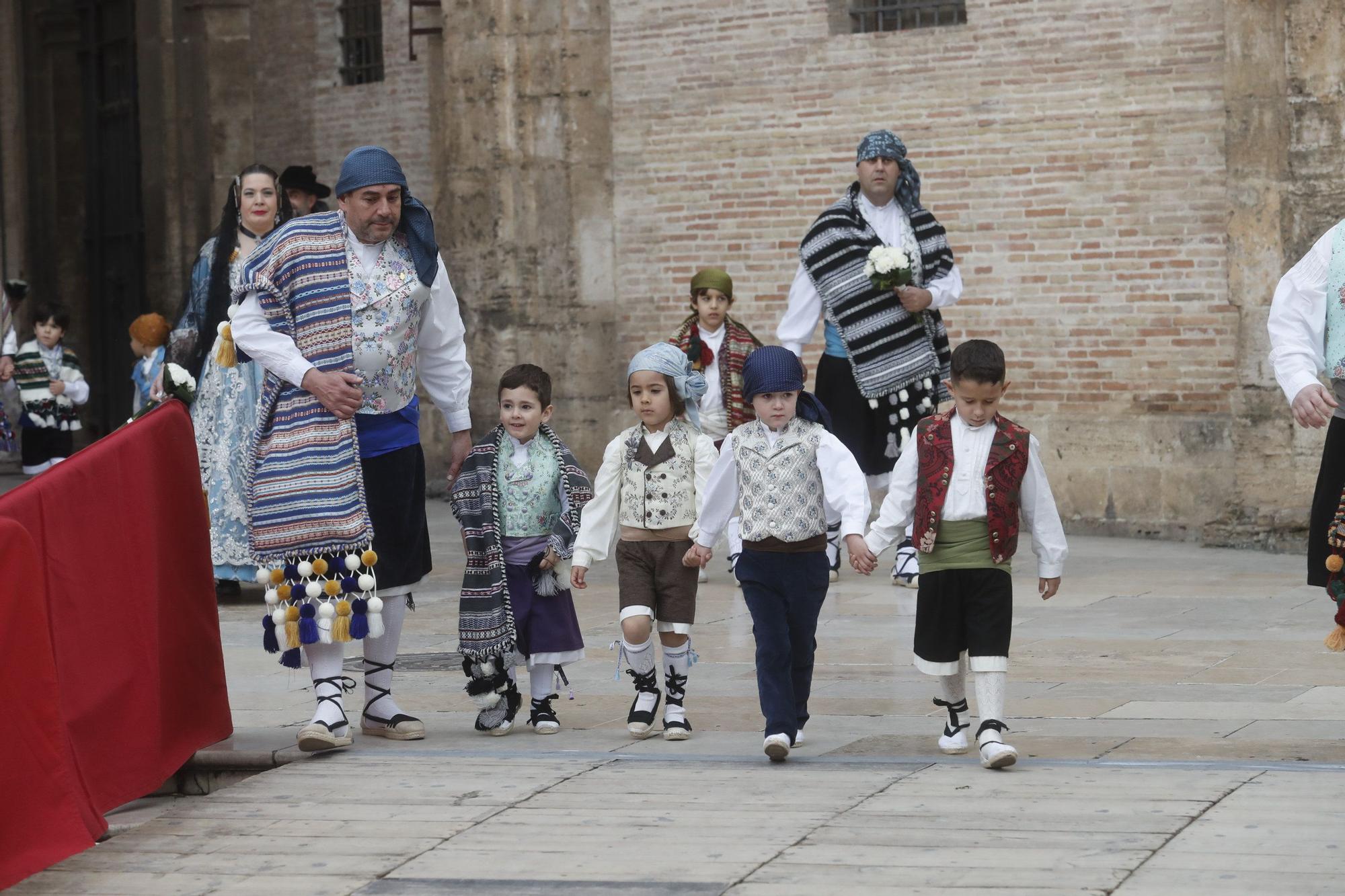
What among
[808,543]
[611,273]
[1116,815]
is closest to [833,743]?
[808,543]

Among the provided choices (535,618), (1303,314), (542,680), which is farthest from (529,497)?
(1303,314)

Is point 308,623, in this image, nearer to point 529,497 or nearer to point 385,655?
point 385,655

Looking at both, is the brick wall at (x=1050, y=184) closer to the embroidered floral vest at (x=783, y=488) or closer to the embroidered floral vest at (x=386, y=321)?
the embroidered floral vest at (x=783, y=488)

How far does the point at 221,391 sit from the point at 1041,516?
210 inches

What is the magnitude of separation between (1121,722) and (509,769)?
6.79 ft

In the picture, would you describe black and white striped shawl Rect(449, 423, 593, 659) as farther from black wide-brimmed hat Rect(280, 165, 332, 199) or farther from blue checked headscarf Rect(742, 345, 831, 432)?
black wide-brimmed hat Rect(280, 165, 332, 199)

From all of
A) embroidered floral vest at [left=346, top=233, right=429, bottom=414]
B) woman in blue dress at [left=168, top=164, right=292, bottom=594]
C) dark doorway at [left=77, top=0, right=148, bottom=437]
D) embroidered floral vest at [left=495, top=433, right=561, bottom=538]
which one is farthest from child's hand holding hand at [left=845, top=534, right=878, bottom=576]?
dark doorway at [left=77, top=0, right=148, bottom=437]

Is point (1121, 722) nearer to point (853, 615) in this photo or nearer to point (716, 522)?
point (716, 522)

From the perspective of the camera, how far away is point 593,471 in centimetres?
1556

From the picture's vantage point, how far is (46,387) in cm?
1730

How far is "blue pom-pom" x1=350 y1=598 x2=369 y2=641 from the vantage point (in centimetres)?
665

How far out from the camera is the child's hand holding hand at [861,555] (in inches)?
244

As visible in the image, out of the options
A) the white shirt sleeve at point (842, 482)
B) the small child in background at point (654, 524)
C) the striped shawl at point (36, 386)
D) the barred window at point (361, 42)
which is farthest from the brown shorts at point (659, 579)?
the barred window at point (361, 42)

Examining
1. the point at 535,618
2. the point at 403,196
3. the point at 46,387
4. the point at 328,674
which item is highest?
the point at 403,196
